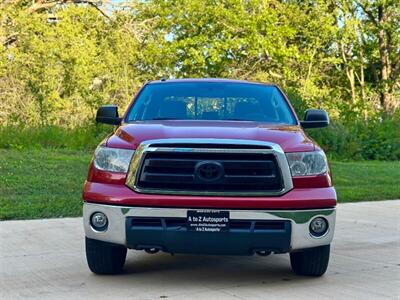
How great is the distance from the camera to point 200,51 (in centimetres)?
3116

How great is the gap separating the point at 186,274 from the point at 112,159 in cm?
131

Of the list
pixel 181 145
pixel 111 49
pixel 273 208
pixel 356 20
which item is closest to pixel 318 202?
pixel 273 208

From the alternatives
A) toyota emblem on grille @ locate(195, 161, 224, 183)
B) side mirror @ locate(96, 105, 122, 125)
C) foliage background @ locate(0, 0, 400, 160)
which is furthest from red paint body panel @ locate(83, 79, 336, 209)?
foliage background @ locate(0, 0, 400, 160)

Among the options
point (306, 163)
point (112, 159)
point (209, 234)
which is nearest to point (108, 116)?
point (112, 159)

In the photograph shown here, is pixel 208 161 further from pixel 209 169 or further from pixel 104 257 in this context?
pixel 104 257

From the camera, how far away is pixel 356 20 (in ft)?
106

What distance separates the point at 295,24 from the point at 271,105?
26184 millimetres

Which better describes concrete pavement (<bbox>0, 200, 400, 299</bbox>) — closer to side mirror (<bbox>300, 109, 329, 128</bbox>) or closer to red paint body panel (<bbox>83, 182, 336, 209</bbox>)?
red paint body panel (<bbox>83, 182, 336, 209</bbox>)

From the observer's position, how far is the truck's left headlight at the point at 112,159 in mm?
4977

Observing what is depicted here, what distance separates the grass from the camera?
30.5 feet

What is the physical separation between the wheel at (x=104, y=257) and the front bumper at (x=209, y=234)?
445mm

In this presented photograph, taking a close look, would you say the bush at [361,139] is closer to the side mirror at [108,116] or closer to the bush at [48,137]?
the bush at [48,137]

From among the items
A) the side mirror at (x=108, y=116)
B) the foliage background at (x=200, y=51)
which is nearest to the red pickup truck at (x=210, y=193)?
the side mirror at (x=108, y=116)

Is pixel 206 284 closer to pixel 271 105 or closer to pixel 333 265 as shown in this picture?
pixel 333 265
